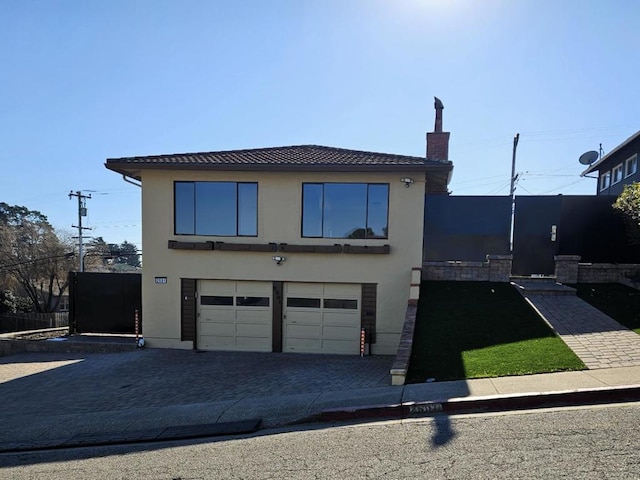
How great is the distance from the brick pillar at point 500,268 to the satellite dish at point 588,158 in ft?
60.3

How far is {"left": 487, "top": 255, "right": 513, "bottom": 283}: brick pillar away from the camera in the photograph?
13.1 meters

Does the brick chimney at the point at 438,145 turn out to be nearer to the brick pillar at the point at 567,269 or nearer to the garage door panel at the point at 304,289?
the brick pillar at the point at 567,269

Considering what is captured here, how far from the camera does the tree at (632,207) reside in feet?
36.8

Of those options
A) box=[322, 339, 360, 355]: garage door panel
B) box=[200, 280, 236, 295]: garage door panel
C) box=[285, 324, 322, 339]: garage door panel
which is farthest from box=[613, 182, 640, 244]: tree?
box=[200, 280, 236, 295]: garage door panel

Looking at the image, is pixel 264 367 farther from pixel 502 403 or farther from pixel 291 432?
pixel 502 403

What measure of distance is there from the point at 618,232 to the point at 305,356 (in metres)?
12.5

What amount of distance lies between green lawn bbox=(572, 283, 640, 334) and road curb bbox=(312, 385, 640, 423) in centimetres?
411

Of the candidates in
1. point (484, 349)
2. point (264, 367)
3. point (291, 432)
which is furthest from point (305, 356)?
point (291, 432)

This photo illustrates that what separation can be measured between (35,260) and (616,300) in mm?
42420

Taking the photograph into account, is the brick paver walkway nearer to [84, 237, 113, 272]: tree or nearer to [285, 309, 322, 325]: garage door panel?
[285, 309, 322, 325]: garage door panel

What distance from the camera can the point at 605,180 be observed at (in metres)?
25.5

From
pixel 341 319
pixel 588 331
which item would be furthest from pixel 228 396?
pixel 588 331

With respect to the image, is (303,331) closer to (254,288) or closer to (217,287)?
(254,288)

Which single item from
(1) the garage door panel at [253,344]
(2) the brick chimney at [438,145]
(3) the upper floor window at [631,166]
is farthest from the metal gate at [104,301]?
(3) the upper floor window at [631,166]
